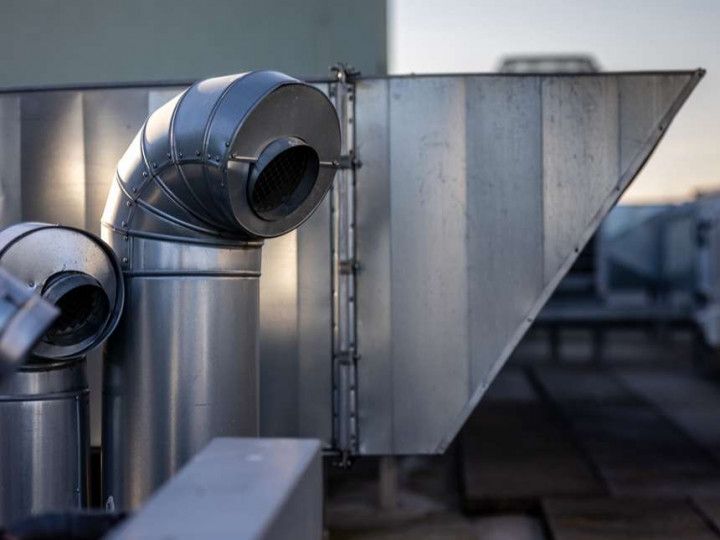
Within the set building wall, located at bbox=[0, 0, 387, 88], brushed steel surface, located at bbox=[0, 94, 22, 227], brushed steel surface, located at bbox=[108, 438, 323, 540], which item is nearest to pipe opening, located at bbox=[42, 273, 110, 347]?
brushed steel surface, located at bbox=[108, 438, 323, 540]

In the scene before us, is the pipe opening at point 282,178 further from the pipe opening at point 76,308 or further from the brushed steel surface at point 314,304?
the brushed steel surface at point 314,304

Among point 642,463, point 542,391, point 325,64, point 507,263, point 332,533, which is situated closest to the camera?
point 507,263

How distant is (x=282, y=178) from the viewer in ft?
16.7

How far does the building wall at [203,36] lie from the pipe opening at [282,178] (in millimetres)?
2641

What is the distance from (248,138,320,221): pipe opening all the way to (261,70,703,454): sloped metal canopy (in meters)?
1.12

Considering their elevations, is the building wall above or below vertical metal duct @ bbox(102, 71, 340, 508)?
above

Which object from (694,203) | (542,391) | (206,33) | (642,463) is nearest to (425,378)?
(206,33)

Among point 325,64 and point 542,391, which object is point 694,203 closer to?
point 542,391

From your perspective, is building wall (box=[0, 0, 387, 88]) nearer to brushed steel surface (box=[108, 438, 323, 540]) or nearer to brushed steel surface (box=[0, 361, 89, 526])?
brushed steel surface (box=[0, 361, 89, 526])

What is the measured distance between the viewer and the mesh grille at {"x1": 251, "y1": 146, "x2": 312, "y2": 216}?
495 centimetres

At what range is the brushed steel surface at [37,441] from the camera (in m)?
4.73

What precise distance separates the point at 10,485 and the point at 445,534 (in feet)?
10.5

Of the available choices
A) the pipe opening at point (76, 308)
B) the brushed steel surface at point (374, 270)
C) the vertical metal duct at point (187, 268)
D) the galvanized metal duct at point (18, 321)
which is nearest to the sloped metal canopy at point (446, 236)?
the brushed steel surface at point (374, 270)

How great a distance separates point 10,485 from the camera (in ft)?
15.6
